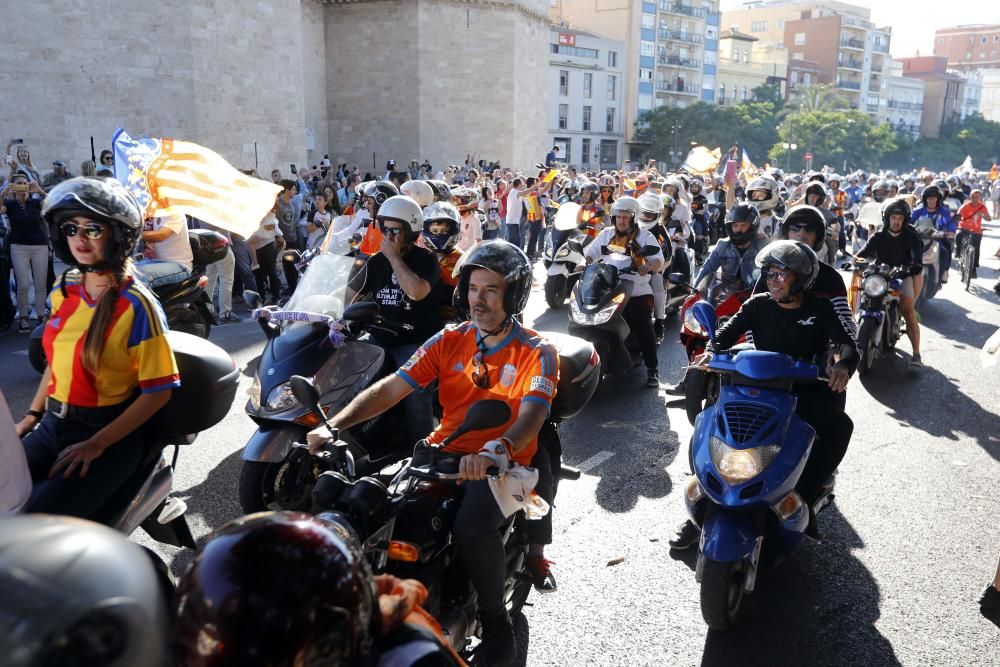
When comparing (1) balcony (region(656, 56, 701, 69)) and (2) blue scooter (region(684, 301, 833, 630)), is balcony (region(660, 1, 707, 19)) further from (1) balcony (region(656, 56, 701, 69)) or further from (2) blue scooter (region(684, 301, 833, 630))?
(2) blue scooter (region(684, 301, 833, 630))

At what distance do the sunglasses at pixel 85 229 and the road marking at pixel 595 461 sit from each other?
3471 millimetres

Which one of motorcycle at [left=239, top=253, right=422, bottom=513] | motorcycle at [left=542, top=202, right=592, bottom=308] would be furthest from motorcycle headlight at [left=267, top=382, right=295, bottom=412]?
motorcycle at [left=542, top=202, right=592, bottom=308]

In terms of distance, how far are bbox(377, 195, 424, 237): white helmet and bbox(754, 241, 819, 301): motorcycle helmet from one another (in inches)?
76.2

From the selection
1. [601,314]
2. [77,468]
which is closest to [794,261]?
[77,468]

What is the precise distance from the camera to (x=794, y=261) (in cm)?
415

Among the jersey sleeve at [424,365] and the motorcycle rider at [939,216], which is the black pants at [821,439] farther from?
the motorcycle rider at [939,216]

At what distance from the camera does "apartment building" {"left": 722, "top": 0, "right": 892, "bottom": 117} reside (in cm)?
9362

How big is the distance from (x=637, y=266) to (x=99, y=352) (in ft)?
18.2

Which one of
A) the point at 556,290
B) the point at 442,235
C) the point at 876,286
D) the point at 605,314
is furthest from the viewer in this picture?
the point at 556,290

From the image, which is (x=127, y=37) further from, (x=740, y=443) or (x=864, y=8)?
(x=864, y=8)

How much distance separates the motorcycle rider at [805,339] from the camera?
3959mm

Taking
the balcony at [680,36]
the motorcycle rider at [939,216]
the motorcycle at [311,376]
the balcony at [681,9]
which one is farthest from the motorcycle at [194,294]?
the balcony at [681,9]

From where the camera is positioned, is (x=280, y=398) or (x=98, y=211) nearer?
(x=98, y=211)

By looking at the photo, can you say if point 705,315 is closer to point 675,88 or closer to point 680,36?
point 675,88
